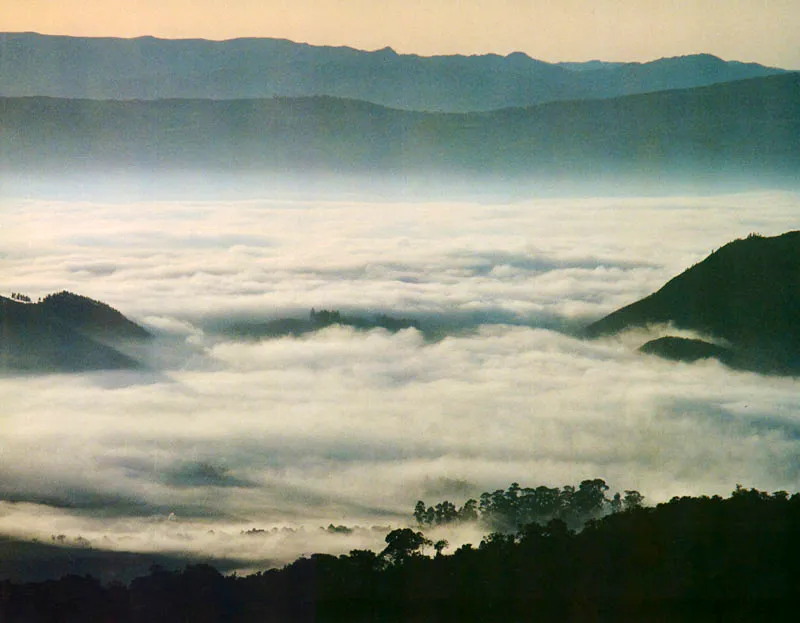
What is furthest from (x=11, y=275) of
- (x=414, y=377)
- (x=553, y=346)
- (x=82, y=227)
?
(x=553, y=346)

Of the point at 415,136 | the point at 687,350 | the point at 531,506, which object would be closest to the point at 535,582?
the point at 531,506

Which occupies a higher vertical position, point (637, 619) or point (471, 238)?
point (471, 238)

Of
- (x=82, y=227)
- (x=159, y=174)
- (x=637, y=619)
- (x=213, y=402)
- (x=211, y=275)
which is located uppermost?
(x=159, y=174)

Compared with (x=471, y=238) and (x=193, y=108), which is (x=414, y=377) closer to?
(x=471, y=238)

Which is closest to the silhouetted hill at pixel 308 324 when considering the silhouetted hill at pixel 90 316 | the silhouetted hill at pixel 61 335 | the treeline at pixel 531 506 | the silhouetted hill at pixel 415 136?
the silhouetted hill at pixel 90 316

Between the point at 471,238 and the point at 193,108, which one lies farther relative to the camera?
the point at 193,108

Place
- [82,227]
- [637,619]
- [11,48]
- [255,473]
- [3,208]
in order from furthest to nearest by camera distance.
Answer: [3,208]
[82,227]
[11,48]
[255,473]
[637,619]
